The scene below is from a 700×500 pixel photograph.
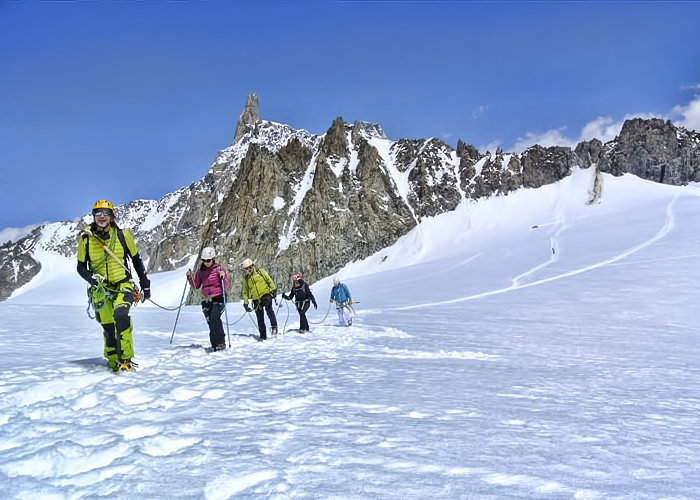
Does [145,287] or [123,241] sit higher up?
[123,241]

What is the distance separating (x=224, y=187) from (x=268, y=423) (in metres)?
170

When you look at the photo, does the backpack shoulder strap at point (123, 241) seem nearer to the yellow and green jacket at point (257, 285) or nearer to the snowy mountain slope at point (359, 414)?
the snowy mountain slope at point (359, 414)

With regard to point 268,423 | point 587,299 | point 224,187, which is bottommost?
point 587,299

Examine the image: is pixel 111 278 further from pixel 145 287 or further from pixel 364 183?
pixel 364 183

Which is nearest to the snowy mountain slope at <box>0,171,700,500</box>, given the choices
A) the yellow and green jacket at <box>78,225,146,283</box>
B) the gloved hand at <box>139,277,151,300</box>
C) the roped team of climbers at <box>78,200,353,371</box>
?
the roped team of climbers at <box>78,200,353,371</box>

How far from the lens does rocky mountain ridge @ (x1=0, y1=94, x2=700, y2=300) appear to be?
92.8 meters

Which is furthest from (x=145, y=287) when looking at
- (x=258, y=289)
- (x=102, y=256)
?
(x=258, y=289)

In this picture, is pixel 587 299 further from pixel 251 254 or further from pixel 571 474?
pixel 251 254

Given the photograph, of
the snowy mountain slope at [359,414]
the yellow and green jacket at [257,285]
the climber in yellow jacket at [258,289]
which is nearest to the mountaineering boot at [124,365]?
the snowy mountain slope at [359,414]

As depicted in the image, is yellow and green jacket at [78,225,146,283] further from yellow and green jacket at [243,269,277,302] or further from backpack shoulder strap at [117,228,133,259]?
yellow and green jacket at [243,269,277,302]

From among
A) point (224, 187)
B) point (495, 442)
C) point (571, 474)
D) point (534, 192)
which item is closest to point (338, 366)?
point (495, 442)

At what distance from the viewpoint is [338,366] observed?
8.58 meters

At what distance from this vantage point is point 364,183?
96.2 meters

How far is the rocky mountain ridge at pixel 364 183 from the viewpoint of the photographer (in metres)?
92.8
